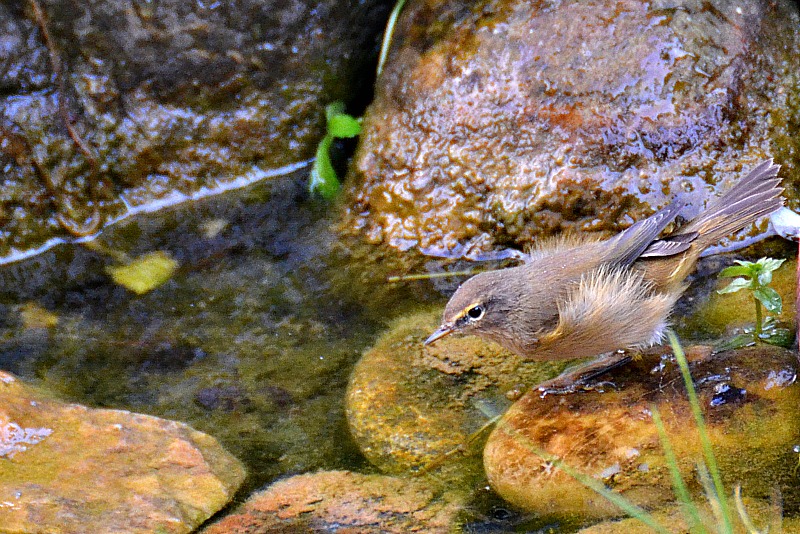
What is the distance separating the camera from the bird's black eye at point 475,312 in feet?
12.6

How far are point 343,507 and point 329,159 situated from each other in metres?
2.95

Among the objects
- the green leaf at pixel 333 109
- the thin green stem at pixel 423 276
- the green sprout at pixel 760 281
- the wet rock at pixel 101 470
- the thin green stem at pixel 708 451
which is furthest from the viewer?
the green leaf at pixel 333 109

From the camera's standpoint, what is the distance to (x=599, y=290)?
146 inches

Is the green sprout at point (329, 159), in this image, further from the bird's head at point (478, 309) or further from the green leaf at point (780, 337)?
the green leaf at point (780, 337)

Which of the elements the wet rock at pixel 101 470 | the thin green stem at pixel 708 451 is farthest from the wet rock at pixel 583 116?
the wet rock at pixel 101 470

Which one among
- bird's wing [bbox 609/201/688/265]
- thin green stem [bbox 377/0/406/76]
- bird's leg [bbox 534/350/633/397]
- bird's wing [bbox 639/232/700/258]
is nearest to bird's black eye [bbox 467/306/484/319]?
bird's leg [bbox 534/350/633/397]

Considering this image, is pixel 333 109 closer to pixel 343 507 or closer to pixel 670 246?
pixel 670 246

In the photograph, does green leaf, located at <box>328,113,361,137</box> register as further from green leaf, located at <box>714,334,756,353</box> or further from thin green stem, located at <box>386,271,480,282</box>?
green leaf, located at <box>714,334,756,353</box>

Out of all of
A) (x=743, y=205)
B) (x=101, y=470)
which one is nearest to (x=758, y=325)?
(x=743, y=205)

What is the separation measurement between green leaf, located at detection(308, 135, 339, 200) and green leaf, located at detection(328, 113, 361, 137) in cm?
14

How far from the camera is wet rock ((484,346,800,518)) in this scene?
313 centimetres

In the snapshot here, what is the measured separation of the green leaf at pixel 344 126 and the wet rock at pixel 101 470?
2.56 meters

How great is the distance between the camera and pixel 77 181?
5.29 m

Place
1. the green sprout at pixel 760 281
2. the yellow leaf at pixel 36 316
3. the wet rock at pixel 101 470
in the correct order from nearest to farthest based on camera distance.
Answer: the wet rock at pixel 101 470, the green sprout at pixel 760 281, the yellow leaf at pixel 36 316
